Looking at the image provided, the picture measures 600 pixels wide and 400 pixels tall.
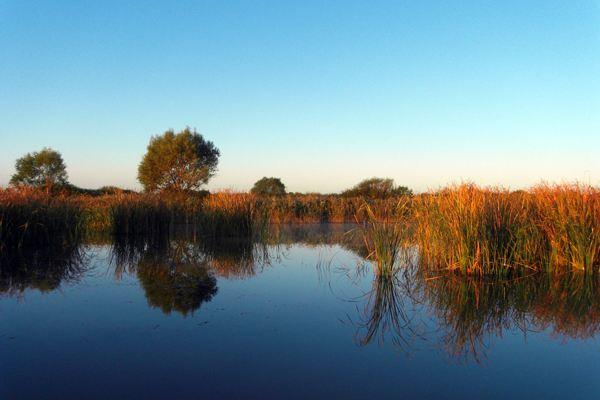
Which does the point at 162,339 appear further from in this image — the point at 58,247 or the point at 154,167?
the point at 154,167

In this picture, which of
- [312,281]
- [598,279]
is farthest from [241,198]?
[598,279]

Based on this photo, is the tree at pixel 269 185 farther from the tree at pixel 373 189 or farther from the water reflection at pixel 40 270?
the water reflection at pixel 40 270

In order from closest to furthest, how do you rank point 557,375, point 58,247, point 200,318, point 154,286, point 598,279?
point 557,375, point 200,318, point 154,286, point 598,279, point 58,247

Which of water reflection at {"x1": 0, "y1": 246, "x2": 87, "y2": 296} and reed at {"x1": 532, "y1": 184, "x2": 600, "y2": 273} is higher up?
reed at {"x1": 532, "y1": 184, "x2": 600, "y2": 273}

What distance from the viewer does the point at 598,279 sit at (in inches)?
257

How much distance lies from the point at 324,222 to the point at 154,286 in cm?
1523

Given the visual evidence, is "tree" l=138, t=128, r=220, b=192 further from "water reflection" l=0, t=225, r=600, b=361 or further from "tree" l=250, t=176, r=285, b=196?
"water reflection" l=0, t=225, r=600, b=361

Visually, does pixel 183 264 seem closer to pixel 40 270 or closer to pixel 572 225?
pixel 40 270

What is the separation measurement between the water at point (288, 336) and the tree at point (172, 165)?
944 inches

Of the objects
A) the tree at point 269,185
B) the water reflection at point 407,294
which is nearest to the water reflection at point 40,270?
the water reflection at point 407,294

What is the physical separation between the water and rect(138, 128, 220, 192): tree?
24.0m

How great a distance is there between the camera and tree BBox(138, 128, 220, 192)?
30469 millimetres

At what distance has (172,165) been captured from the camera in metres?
30.6

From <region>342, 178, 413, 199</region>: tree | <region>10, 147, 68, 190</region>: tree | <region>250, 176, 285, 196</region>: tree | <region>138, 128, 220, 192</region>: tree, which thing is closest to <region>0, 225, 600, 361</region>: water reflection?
<region>342, 178, 413, 199</region>: tree
